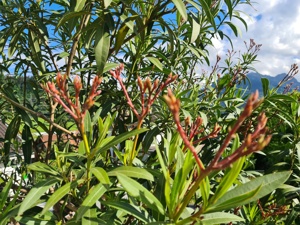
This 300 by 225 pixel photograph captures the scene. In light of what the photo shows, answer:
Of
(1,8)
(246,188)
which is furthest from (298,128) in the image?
(1,8)

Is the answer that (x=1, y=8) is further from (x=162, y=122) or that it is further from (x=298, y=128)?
(x=298, y=128)

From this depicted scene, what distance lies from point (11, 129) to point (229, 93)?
4.11 ft

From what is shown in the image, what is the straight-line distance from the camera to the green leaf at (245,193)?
67 cm

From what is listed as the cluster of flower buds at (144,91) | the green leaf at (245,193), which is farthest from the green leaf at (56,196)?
the green leaf at (245,193)

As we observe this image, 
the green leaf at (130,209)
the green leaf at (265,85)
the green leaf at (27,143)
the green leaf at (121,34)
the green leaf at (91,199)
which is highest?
the green leaf at (121,34)

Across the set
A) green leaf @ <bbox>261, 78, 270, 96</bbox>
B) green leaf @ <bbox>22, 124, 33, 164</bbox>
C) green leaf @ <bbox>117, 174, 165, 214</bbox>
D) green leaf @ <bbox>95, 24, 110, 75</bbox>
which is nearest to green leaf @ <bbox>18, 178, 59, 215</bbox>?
green leaf @ <bbox>117, 174, 165, 214</bbox>

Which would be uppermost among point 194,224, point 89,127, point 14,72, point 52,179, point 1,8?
point 1,8

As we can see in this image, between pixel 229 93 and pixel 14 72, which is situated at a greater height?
pixel 14 72

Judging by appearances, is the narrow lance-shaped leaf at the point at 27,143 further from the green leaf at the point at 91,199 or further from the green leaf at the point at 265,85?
the green leaf at the point at 265,85

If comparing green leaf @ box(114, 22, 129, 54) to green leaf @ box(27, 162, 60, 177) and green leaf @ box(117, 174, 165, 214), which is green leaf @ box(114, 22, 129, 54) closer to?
green leaf @ box(27, 162, 60, 177)

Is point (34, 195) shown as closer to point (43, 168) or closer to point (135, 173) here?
point (43, 168)

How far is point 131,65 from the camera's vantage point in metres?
1.61

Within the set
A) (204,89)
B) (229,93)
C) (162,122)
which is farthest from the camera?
(204,89)

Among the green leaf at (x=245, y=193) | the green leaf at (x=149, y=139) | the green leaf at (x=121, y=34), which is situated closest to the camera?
the green leaf at (x=245, y=193)
